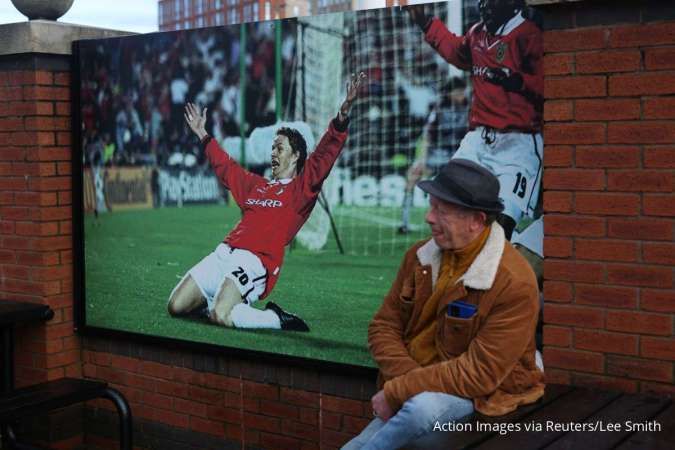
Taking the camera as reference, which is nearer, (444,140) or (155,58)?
(444,140)

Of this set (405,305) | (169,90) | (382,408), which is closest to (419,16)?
(405,305)

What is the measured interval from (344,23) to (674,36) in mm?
1603

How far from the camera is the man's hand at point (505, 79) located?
390 cm

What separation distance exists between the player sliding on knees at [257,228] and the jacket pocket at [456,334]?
151 centimetres

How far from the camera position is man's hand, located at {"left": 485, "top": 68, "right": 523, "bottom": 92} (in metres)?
3.90

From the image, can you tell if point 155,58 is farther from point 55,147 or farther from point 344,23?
point 344,23

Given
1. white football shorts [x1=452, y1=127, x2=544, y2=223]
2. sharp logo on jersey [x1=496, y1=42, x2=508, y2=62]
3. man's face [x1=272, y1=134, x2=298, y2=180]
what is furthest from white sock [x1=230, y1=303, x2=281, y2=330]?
sharp logo on jersey [x1=496, y1=42, x2=508, y2=62]

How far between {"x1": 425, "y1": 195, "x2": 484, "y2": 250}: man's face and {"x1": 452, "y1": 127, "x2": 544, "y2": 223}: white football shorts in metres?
0.75

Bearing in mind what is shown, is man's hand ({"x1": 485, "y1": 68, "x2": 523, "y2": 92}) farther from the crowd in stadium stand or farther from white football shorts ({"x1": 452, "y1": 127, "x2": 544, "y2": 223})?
the crowd in stadium stand

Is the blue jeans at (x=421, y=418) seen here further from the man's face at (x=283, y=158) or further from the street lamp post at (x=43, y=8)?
the street lamp post at (x=43, y=8)

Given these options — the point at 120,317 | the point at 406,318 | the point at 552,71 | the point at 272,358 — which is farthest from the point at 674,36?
the point at 120,317

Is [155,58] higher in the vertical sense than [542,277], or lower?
higher

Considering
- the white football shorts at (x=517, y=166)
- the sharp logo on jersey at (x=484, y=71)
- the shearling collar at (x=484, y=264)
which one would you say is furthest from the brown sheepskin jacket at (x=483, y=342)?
the sharp logo on jersey at (x=484, y=71)

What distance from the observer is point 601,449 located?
2861mm
